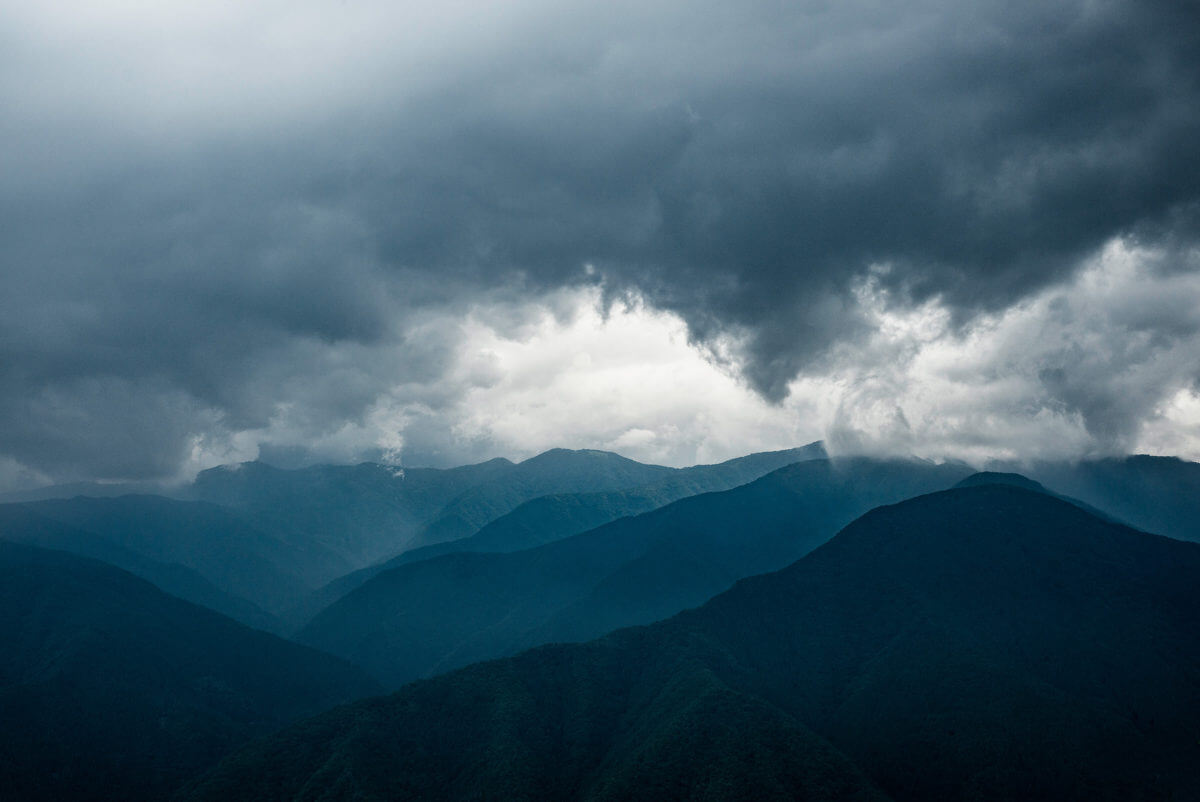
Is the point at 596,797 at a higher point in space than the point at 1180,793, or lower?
higher

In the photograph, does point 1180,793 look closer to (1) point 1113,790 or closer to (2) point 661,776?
(1) point 1113,790

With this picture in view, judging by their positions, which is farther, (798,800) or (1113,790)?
(1113,790)

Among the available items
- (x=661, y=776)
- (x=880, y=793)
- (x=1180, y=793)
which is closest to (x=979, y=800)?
(x=880, y=793)

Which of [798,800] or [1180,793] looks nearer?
[798,800]

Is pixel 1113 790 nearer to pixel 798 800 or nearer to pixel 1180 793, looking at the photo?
pixel 1180 793

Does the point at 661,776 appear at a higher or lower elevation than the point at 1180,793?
higher

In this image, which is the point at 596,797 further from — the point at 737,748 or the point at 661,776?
the point at 737,748

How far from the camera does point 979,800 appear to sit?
7859 inches

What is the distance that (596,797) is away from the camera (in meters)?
195

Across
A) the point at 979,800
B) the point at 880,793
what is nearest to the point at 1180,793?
the point at 979,800

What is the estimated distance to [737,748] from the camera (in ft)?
651

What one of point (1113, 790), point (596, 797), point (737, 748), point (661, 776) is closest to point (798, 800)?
point (737, 748)

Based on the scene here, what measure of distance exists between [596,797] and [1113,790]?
436 feet

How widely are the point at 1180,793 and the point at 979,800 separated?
4864 centimetres
